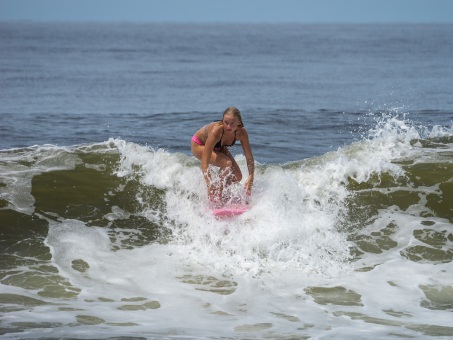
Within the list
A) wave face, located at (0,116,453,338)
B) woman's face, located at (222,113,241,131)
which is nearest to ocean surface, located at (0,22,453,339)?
wave face, located at (0,116,453,338)

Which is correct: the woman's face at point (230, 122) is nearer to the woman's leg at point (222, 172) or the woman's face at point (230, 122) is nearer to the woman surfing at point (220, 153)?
the woman surfing at point (220, 153)

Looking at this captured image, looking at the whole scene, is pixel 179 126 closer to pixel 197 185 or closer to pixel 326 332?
pixel 197 185

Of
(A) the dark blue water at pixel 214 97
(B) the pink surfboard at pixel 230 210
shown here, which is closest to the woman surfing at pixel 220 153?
(B) the pink surfboard at pixel 230 210

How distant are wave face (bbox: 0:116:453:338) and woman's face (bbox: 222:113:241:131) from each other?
1095 mm

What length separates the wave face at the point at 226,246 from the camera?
784 centimetres

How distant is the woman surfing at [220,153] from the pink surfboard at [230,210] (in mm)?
176

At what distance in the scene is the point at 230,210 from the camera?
10508 millimetres

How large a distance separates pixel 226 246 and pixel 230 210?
67cm

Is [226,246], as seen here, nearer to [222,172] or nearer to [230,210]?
[230,210]

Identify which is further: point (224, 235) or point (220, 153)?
point (220, 153)

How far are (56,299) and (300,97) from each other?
18.0 meters

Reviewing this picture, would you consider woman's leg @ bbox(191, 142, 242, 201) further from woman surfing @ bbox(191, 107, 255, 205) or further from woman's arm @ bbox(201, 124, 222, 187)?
woman's arm @ bbox(201, 124, 222, 187)

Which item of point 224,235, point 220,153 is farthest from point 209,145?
point 224,235

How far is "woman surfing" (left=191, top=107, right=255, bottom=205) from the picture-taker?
34.1 ft
